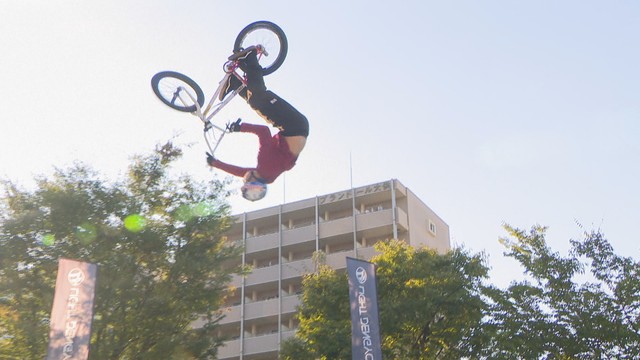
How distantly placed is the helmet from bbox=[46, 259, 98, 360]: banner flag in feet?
24.4

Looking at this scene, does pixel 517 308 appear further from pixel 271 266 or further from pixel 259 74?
pixel 271 266

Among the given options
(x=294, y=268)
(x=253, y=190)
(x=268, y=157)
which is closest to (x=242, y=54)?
(x=268, y=157)

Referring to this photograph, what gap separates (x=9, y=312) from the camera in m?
18.4

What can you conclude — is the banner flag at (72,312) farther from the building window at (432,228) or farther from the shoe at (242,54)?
the building window at (432,228)

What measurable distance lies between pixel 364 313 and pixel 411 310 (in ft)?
22.5

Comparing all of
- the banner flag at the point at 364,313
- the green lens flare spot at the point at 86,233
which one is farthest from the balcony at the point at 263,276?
the banner flag at the point at 364,313

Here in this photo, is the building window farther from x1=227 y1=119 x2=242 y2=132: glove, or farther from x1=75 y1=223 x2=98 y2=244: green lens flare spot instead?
x1=227 y1=119 x2=242 y2=132: glove

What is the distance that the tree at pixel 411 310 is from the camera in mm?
23375

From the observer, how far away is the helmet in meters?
8.84

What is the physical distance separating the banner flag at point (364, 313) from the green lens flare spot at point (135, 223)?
241 inches

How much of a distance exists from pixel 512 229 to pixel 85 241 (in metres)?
13.0

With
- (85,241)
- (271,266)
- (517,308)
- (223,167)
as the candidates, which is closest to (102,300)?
(85,241)

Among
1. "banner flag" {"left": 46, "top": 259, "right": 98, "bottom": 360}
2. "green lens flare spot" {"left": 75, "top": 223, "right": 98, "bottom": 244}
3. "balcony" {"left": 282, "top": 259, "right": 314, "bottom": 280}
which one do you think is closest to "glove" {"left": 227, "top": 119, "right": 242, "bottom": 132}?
"banner flag" {"left": 46, "top": 259, "right": 98, "bottom": 360}

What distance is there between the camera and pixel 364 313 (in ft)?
55.7
